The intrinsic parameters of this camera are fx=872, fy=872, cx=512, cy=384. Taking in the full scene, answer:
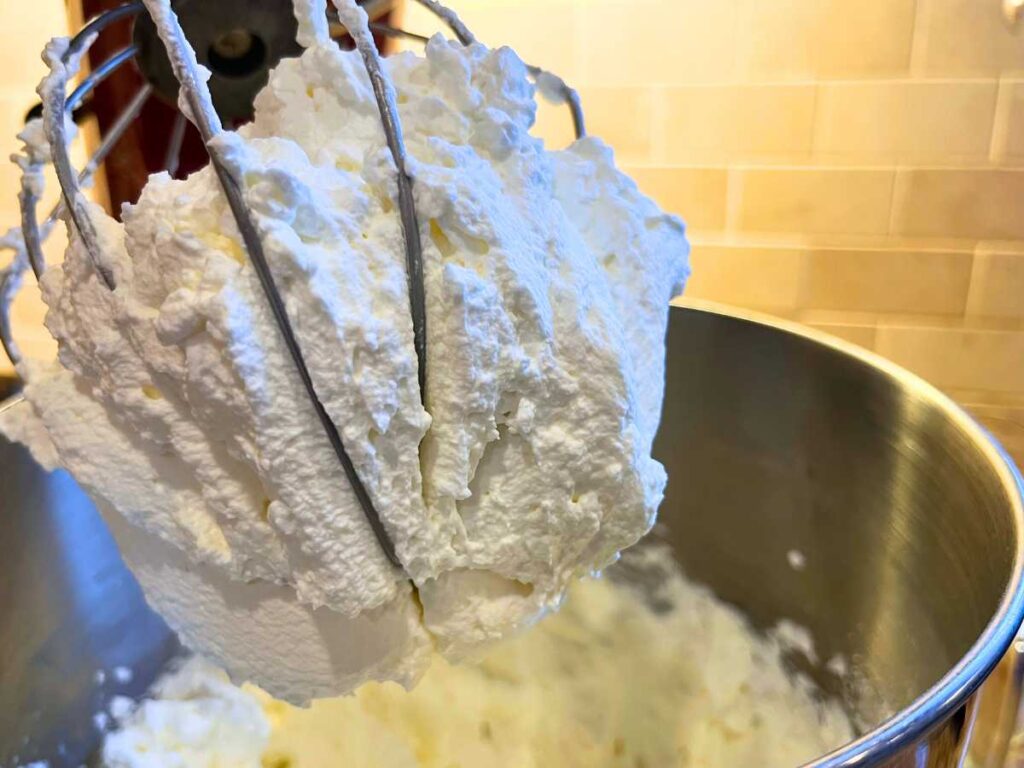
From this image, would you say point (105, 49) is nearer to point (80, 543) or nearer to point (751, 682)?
point (80, 543)

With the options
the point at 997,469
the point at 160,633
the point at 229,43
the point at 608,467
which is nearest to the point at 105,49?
the point at 229,43

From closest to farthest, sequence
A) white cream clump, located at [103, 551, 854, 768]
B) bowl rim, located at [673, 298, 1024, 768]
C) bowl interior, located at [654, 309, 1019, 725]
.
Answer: bowl rim, located at [673, 298, 1024, 768]
bowl interior, located at [654, 309, 1019, 725]
white cream clump, located at [103, 551, 854, 768]

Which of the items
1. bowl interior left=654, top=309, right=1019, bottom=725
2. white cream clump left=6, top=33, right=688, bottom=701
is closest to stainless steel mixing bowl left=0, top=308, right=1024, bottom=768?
bowl interior left=654, top=309, right=1019, bottom=725

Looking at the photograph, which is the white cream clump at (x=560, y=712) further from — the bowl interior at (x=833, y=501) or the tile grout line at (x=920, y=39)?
the tile grout line at (x=920, y=39)

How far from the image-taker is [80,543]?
55 cm

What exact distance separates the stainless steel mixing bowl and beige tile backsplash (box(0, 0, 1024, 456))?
19 centimetres

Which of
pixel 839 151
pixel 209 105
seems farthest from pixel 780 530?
pixel 209 105

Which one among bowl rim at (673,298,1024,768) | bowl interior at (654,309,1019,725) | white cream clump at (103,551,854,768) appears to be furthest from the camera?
white cream clump at (103,551,854,768)

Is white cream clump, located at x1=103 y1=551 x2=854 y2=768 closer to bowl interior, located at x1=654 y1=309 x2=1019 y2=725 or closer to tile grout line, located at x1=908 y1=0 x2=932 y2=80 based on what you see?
bowl interior, located at x1=654 y1=309 x2=1019 y2=725

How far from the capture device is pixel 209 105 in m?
0.28

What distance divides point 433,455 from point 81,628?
1.16ft

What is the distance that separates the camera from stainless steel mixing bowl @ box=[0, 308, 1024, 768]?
457 millimetres

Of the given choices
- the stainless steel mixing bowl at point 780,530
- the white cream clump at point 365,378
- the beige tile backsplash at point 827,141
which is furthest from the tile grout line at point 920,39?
the white cream clump at point 365,378

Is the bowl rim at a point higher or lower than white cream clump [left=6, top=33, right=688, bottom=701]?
lower
